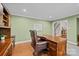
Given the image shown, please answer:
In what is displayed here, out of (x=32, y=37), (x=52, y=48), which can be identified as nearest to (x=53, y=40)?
(x=52, y=48)

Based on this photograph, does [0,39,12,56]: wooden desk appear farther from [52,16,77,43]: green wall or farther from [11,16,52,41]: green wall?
[52,16,77,43]: green wall

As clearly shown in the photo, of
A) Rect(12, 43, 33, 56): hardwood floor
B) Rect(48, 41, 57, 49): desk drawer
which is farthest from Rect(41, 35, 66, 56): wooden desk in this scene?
Rect(12, 43, 33, 56): hardwood floor

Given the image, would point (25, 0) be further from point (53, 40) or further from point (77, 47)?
point (77, 47)

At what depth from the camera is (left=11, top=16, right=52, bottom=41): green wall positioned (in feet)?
5.50

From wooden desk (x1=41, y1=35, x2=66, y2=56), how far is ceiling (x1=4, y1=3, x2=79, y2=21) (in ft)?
1.09

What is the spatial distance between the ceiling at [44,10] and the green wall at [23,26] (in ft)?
0.24

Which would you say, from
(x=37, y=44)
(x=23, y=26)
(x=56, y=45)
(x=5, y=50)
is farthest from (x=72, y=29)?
(x=5, y=50)

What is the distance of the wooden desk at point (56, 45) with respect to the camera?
5.37ft

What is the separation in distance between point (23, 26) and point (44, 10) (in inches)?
17.6

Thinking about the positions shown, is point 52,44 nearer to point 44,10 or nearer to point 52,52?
point 52,52

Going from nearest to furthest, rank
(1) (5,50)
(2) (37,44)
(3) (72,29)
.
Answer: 1. (1) (5,50)
2. (3) (72,29)
3. (2) (37,44)

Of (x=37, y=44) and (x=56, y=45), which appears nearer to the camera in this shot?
(x=56, y=45)

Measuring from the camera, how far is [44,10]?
166 centimetres

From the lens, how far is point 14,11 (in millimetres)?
1659
